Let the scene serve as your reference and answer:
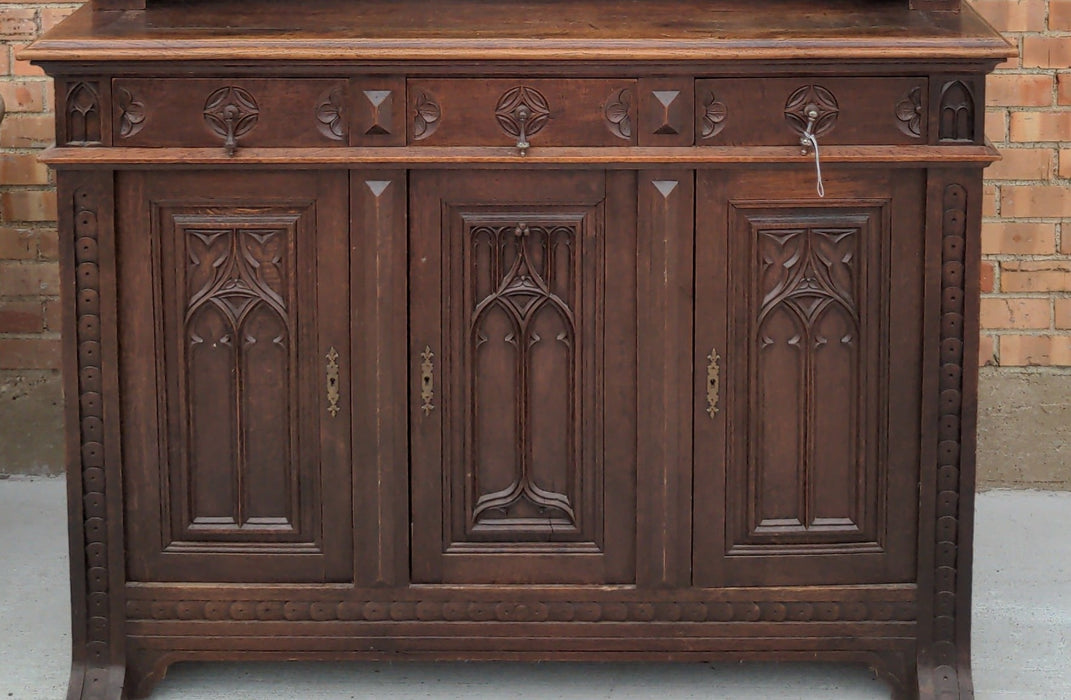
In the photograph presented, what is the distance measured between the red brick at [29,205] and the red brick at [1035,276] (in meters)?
2.50

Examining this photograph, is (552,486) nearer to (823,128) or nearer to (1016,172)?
(823,128)

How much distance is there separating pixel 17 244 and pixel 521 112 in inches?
75.0

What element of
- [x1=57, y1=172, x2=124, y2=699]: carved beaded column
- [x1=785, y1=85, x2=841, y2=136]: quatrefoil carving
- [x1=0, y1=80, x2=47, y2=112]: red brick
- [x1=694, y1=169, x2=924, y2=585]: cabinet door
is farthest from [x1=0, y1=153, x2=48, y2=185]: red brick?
[x1=785, y1=85, x2=841, y2=136]: quatrefoil carving

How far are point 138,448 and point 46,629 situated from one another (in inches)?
26.2

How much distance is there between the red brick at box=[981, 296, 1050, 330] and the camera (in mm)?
3961

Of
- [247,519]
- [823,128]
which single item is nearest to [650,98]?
[823,128]

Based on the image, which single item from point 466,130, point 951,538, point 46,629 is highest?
point 466,130

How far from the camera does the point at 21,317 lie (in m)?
4.03

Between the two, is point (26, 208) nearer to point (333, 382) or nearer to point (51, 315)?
point (51, 315)

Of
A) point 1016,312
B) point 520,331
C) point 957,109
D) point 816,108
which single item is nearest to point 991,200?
point 1016,312

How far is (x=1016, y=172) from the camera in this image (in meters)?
3.90

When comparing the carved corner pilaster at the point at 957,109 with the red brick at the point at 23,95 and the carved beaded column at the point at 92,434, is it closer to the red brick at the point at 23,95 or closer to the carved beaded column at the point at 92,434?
the carved beaded column at the point at 92,434

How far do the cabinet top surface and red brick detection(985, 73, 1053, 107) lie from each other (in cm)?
107

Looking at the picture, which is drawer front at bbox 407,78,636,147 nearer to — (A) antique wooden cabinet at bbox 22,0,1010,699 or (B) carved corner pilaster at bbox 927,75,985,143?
(A) antique wooden cabinet at bbox 22,0,1010,699
